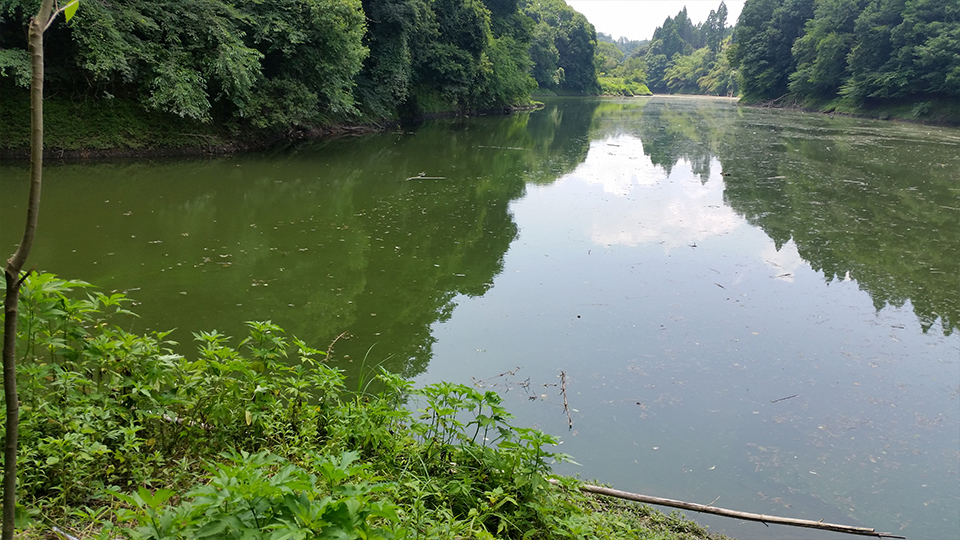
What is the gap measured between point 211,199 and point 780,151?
15.5 m

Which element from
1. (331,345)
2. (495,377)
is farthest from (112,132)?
(495,377)

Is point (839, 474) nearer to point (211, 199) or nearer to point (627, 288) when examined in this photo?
point (627, 288)

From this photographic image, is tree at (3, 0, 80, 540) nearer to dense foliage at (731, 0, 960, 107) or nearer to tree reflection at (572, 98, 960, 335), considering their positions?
tree reflection at (572, 98, 960, 335)

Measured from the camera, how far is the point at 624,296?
604 cm

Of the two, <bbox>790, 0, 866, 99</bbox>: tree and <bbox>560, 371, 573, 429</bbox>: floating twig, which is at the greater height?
<bbox>790, 0, 866, 99</bbox>: tree

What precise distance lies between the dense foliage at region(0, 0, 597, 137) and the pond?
1732mm

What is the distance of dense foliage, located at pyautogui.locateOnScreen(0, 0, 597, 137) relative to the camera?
10.5 meters

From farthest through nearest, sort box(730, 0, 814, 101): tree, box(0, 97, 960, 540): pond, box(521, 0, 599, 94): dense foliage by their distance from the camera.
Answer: box(521, 0, 599, 94): dense foliage
box(730, 0, 814, 101): tree
box(0, 97, 960, 540): pond

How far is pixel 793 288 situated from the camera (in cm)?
641

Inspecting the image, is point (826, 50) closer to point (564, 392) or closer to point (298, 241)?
point (298, 241)

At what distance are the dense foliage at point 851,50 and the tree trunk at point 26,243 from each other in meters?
35.3

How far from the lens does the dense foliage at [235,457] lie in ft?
5.65

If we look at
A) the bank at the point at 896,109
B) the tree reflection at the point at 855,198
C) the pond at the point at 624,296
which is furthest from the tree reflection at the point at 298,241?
the bank at the point at 896,109

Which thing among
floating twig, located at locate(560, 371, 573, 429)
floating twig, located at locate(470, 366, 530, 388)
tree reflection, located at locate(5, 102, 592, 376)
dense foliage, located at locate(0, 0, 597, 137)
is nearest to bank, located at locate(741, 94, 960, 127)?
dense foliage, located at locate(0, 0, 597, 137)
